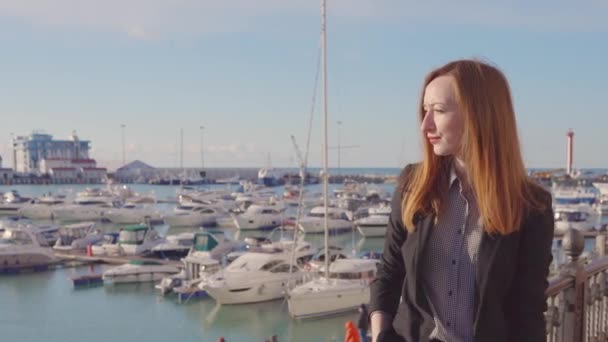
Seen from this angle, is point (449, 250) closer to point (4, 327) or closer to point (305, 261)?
point (4, 327)

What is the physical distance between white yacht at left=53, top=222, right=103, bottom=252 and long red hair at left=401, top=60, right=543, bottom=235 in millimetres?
32076

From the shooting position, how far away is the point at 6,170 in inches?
4542

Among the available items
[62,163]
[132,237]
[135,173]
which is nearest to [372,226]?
[132,237]

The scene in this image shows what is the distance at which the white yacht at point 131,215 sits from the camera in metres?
46.4

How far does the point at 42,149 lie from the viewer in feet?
420

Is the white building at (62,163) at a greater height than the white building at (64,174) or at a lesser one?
greater

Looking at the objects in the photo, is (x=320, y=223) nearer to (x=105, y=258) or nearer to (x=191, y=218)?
(x=191, y=218)

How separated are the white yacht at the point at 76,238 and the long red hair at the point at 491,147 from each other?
32076 millimetres

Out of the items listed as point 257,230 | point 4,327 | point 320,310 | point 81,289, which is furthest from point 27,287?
point 257,230

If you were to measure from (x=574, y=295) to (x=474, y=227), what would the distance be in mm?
1773

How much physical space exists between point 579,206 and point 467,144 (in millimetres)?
43125

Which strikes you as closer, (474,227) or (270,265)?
(474,227)

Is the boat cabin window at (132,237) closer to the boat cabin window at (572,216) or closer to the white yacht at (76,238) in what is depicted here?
the white yacht at (76,238)

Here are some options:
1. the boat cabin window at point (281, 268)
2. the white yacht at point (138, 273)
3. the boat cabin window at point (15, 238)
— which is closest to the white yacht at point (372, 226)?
the white yacht at point (138, 273)
